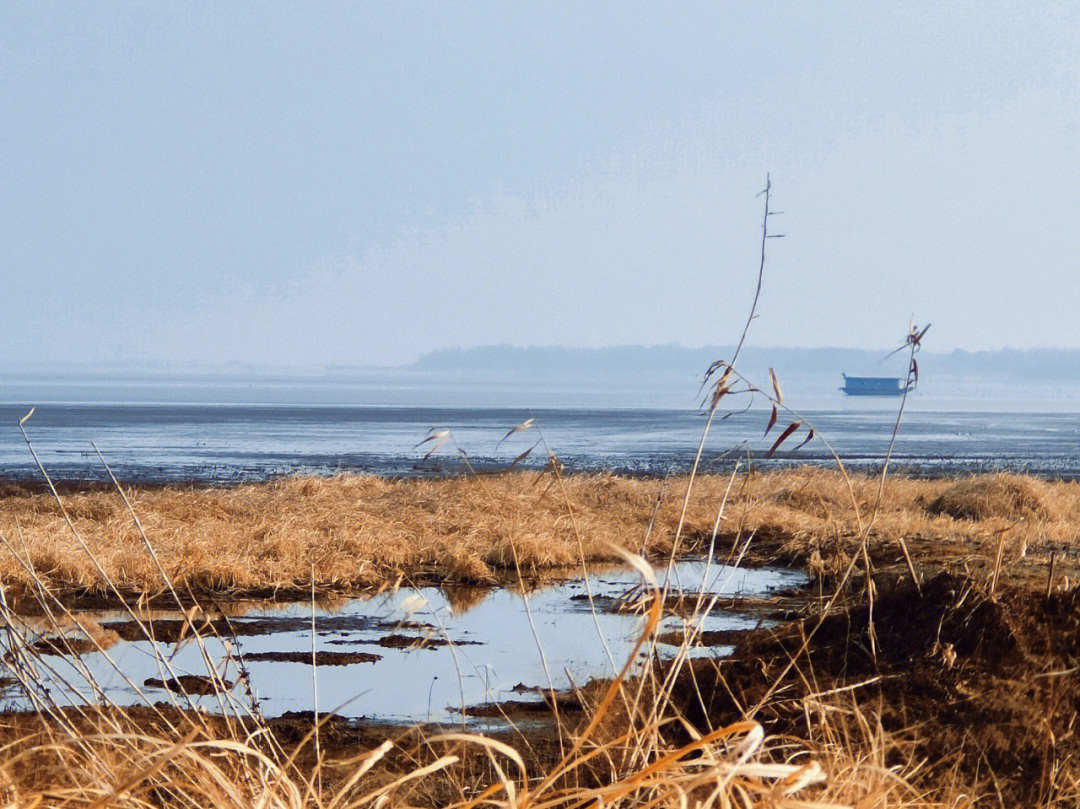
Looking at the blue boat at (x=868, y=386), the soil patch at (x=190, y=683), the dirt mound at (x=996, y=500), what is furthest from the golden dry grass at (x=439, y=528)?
the blue boat at (x=868, y=386)

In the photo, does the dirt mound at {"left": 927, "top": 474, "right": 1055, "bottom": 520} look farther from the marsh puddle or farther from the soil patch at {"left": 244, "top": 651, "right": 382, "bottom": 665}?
the soil patch at {"left": 244, "top": 651, "right": 382, "bottom": 665}

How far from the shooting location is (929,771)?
451 cm

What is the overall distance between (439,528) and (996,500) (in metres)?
8.19

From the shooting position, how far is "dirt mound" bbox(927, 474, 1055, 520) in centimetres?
1614

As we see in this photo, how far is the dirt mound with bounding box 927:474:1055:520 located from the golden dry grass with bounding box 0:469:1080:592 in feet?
0.09

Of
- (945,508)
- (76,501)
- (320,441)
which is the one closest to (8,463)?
(320,441)

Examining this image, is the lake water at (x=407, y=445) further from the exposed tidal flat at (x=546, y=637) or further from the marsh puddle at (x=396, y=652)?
the marsh puddle at (x=396, y=652)

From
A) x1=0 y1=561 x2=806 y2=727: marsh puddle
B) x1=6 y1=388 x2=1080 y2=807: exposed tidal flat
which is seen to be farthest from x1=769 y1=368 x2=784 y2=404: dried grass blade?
x1=0 y1=561 x2=806 y2=727: marsh puddle

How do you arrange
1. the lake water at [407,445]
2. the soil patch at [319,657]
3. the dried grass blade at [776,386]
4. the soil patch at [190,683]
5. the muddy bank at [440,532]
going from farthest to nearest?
the lake water at [407,445] → the muddy bank at [440,532] → the soil patch at [319,657] → the soil patch at [190,683] → the dried grass blade at [776,386]

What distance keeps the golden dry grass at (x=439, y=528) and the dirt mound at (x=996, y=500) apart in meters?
0.03

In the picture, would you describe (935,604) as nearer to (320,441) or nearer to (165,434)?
(320,441)

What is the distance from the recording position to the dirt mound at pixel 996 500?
53.0ft

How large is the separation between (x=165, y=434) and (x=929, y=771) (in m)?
46.9

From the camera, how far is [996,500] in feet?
54.4
